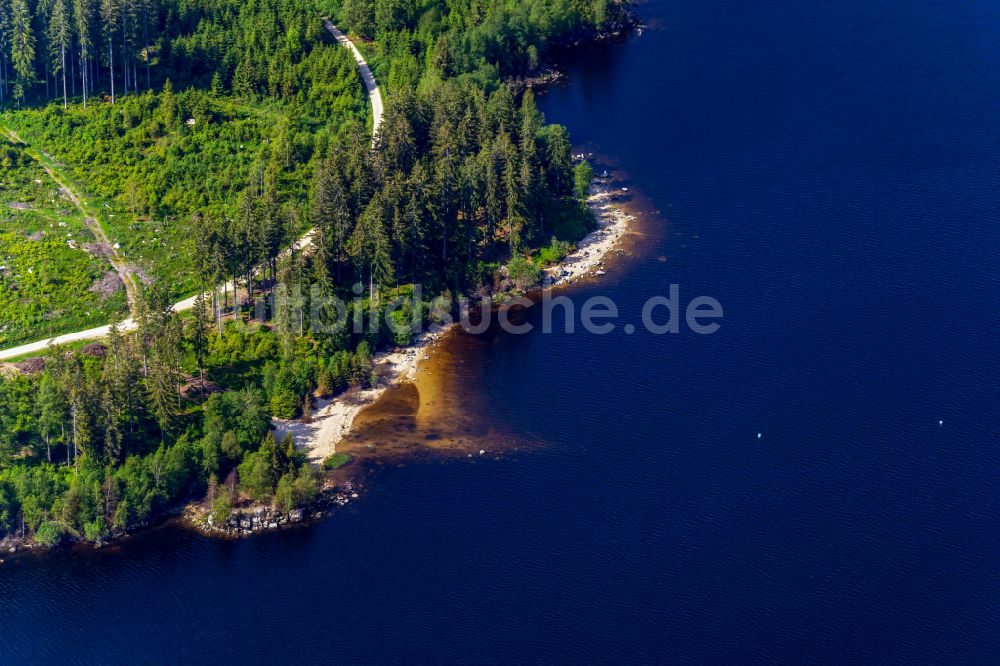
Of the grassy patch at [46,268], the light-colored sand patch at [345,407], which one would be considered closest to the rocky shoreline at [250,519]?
the light-colored sand patch at [345,407]

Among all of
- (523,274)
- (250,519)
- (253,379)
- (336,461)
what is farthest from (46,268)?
(523,274)

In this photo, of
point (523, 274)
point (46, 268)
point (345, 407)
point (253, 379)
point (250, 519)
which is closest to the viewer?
point (250, 519)

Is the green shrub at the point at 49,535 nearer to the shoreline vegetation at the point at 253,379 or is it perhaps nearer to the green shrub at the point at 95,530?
the shoreline vegetation at the point at 253,379

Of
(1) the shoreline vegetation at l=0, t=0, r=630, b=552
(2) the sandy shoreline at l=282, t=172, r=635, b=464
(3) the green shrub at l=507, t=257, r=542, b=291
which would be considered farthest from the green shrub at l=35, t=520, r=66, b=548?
(3) the green shrub at l=507, t=257, r=542, b=291

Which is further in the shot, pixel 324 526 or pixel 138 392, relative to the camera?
pixel 138 392

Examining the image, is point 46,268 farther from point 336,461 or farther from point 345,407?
point 336,461

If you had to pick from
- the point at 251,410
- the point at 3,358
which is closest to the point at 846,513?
the point at 251,410

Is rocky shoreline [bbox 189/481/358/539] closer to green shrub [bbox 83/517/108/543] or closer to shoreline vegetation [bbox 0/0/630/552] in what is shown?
shoreline vegetation [bbox 0/0/630/552]

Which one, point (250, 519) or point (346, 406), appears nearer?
point (250, 519)

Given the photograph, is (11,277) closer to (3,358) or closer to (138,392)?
(3,358)
